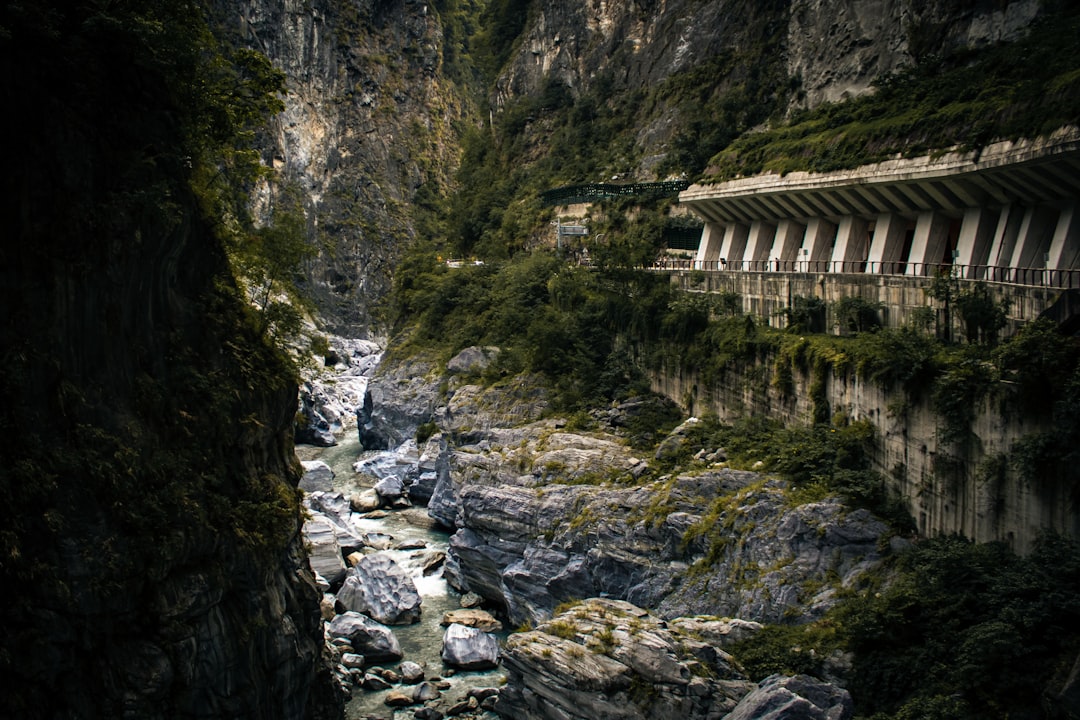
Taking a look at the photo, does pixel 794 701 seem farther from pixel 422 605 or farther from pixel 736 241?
pixel 736 241

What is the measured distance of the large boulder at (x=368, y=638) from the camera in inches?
1091

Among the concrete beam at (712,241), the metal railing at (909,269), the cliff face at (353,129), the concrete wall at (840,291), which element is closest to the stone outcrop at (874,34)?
the concrete beam at (712,241)

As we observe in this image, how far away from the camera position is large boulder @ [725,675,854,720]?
18406 millimetres

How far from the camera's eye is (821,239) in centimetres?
3591

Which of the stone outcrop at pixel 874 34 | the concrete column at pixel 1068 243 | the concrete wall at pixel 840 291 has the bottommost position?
the concrete wall at pixel 840 291

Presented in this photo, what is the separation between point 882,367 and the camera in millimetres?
24141

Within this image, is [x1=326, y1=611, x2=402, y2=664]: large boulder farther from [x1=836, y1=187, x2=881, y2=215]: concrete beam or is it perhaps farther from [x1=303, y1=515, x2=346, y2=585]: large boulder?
[x1=836, y1=187, x2=881, y2=215]: concrete beam

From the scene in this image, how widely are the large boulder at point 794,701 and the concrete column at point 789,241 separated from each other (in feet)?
69.8

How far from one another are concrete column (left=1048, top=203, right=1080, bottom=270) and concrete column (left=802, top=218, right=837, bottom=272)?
Answer: 11380 millimetres

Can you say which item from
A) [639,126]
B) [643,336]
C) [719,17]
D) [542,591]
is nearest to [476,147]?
[639,126]

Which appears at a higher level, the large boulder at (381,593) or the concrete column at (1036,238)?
the concrete column at (1036,238)

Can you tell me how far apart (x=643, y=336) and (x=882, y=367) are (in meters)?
15.9

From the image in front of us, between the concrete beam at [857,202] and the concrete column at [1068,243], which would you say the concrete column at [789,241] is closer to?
the concrete beam at [857,202]

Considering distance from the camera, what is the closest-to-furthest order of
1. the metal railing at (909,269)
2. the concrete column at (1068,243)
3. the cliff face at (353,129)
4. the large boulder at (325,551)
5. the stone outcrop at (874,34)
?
the metal railing at (909,269), the concrete column at (1068,243), the large boulder at (325,551), the stone outcrop at (874,34), the cliff face at (353,129)
